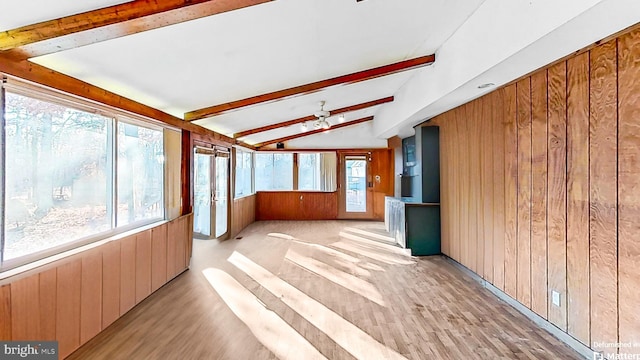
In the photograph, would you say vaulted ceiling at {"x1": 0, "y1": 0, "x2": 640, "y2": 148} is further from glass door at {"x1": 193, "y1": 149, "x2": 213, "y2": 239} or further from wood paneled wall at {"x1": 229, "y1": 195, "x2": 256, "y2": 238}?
wood paneled wall at {"x1": 229, "y1": 195, "x2": 256, "y2": 238}

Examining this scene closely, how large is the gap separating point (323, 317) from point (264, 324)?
22.3 inches

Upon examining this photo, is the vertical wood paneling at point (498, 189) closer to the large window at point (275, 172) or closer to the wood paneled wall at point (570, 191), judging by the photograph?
the wood paneled wall at point (570, 191)

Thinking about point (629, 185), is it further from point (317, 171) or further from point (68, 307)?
point (317, 171)

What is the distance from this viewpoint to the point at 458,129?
194 inches

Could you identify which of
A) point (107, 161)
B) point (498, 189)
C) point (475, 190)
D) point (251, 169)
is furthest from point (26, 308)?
point (251, 169)

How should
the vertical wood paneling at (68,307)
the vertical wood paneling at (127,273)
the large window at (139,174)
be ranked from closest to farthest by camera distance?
1. the vertical wood paneling at (68,307)
2. the vertical wood paneling at (127,273)
3. the large window at (139,174)

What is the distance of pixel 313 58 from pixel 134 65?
1.65 metres

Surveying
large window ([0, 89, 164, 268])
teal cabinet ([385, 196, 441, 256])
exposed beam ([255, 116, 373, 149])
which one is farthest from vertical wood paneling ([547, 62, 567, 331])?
exposed beam ([255, 116, 373, 149])

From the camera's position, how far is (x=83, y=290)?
2709 mm

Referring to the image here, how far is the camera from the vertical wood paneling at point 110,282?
2.98 metres

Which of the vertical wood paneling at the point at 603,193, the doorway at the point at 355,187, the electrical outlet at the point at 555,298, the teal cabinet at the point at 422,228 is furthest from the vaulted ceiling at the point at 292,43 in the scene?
the doorway at the point at 355,187

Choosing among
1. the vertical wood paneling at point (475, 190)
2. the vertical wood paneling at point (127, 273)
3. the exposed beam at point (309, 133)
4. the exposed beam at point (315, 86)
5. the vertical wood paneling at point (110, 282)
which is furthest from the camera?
the exposed beam at point (309, 133)

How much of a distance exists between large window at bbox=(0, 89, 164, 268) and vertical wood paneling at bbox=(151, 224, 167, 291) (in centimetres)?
27

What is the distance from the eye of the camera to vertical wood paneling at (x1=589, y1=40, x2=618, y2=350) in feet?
7.62
